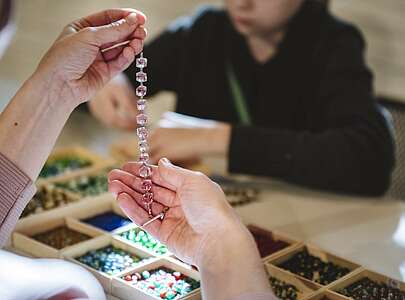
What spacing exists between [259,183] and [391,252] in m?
0.52

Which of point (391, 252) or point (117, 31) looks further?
point (391, 252)

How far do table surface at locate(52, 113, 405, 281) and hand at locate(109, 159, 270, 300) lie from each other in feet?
1.40

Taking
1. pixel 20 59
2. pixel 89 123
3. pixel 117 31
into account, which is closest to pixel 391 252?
pixel 117 31

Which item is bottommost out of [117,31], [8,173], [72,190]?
[72,190]

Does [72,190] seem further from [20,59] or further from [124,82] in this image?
[20,59]

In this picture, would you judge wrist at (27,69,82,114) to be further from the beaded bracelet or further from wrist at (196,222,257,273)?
wrist at (196,222,257,273)

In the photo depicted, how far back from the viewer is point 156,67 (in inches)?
96.6

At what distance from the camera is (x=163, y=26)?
137 inches

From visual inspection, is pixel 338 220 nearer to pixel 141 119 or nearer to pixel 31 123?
pixel 141 119

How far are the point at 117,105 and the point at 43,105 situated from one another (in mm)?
889

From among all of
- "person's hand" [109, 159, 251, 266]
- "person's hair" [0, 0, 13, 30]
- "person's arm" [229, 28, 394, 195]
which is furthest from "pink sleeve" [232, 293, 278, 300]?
"person's hair" [0, 0, 13, 30]

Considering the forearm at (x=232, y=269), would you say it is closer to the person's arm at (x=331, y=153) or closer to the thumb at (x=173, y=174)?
the thumb at (x=173, y=174)

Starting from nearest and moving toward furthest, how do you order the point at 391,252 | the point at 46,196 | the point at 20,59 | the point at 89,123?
the point at 391,252 → the point at 46,196 → the point at 89,123 → the point at 20,59

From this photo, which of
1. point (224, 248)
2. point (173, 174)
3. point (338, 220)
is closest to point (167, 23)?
point (338, 220)
